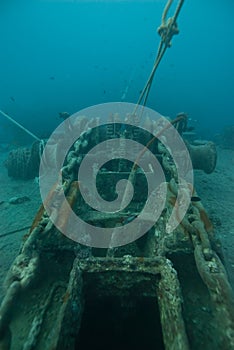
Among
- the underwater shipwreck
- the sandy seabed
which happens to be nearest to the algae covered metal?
the underwater shipwreck

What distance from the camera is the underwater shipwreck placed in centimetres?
154

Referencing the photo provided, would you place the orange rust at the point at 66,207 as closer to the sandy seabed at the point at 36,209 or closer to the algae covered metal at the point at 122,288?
the algae covered metal at the point at 122,288

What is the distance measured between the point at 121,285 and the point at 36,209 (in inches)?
138

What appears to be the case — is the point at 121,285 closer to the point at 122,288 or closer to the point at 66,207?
the point at 122,288

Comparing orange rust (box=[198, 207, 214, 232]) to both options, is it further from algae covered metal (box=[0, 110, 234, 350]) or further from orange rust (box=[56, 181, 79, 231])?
orange rust (box=[56, 181, 79, 231])

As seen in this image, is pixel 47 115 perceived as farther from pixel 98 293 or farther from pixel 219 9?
pixel 219 9

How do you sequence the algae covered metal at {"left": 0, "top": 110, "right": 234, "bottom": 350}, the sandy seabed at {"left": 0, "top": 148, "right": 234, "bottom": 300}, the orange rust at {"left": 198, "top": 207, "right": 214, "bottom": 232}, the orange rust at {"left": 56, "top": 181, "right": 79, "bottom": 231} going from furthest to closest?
the sandy seabed at {"left": 0, "top": 148, "right": 234, "bottom": 300}, the orange rust at {"left": 56, "top": 181, "right": 79, "bottom": 231}, the orange rust at {"left": 198, "top": 207, "right": 214, "bottom": 232}, the algae covered metal at {"left": 0, "top": 110, "right": 234, "bottom": 350}

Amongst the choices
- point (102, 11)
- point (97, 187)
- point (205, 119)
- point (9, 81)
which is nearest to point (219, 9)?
point (102, 11)

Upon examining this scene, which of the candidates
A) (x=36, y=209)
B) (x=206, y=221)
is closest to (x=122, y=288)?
(x=206, y=221)

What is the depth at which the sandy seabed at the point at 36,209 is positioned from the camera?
3436mm

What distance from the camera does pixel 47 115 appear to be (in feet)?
66.3

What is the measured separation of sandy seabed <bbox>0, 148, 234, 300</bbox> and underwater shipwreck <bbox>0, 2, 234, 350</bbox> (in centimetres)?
55

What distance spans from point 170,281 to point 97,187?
206 centimetres

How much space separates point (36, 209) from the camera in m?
4.85
